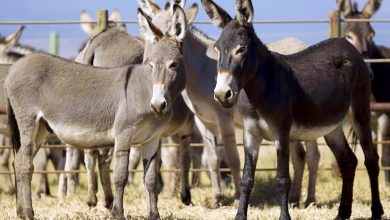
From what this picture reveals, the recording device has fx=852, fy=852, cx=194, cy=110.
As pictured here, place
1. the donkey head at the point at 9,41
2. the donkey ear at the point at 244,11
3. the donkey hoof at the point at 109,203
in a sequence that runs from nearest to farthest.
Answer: the donkey ear at the point at 244,11 < the donkey hoof at the point at 109,203 < the donkey head at the point at 9,41

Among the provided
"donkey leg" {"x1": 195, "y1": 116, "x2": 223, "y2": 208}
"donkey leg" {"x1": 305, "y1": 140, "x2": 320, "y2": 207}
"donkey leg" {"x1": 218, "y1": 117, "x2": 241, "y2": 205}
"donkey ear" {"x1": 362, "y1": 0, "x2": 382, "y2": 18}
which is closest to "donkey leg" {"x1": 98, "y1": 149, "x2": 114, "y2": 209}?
"donkey leg" {"x1": 195, "y1": 116, "x2": 223, "y2": 208}

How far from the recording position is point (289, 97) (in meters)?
6.26

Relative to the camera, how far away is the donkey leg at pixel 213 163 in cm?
835

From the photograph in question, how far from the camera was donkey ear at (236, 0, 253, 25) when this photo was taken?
6070mm

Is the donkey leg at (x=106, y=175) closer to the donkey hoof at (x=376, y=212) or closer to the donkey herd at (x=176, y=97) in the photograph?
the donkey herd at (x=176, y=97)

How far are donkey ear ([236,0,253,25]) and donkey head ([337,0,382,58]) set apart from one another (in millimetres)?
4346

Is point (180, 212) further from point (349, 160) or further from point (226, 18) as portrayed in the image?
point (226, 18)

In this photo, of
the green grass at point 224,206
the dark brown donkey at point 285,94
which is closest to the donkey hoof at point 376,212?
the dark brown donkey at point 285,94

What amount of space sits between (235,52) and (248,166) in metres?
0.86

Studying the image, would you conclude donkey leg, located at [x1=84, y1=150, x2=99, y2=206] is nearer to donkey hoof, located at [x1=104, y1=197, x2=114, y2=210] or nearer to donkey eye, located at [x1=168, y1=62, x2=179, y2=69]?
donkey hoof, located at [x1=104, y1=197, x2=114, y2=210]

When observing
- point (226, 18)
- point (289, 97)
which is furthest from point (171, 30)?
point (289, 97)

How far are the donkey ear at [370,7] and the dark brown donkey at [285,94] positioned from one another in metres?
3.63

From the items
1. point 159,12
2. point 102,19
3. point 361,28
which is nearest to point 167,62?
point 159,12

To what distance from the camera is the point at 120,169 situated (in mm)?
6668
